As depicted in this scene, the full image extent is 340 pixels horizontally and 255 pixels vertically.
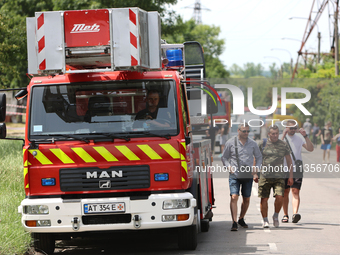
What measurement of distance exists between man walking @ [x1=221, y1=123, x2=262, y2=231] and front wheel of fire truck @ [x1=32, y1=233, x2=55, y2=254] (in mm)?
3618

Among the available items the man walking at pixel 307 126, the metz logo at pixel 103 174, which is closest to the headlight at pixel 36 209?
the metz logo at pixel 103 174

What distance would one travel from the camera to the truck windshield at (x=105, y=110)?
7.78 meters

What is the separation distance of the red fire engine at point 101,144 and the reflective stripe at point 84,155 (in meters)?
0.01

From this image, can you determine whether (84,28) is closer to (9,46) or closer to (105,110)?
(105,110)

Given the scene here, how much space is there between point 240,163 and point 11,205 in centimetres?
400

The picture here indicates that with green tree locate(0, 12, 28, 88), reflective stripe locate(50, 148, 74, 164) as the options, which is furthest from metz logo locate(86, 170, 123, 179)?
green tree locate(0, 12, 28, 88)

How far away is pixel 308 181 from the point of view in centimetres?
2094

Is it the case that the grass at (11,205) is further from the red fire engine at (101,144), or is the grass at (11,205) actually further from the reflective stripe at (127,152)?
the reflective stripe at (127,152)

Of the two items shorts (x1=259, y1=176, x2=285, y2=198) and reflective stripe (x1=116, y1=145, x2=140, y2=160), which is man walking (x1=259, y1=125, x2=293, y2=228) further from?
reflective stripe (x1=116, y1=145, x2=140, y2=160)

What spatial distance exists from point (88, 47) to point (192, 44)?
4835 millimetres

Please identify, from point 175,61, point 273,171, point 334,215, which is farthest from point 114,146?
point 334,215

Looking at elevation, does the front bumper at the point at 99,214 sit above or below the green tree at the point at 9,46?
below

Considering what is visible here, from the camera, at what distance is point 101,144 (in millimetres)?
7695

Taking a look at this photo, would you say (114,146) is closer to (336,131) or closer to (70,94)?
(70,94)
